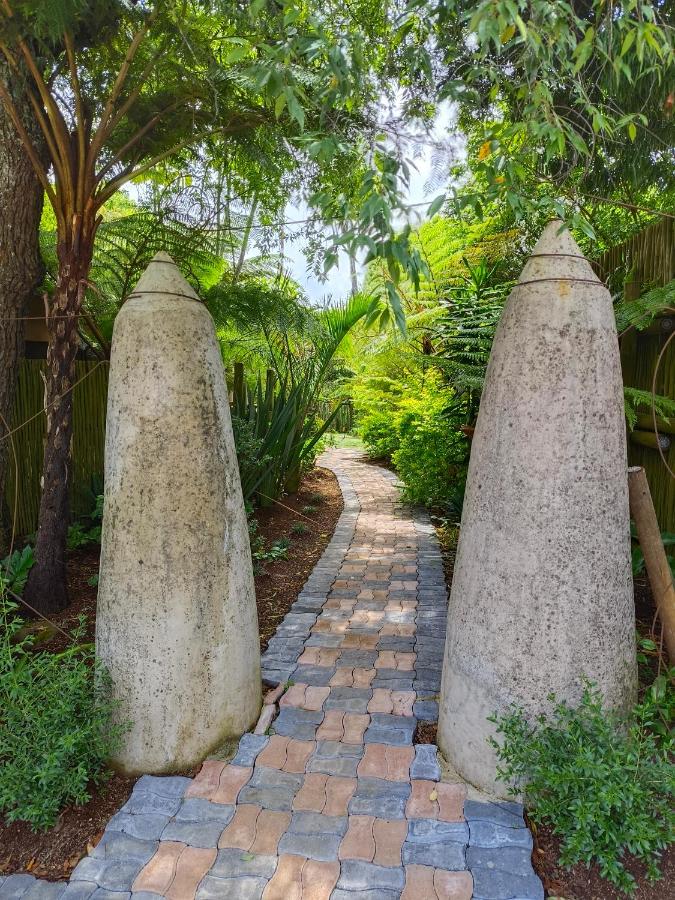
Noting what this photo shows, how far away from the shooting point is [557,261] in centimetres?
211

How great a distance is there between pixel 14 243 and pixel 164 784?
10.5 ft

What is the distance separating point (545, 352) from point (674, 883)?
5.73ft

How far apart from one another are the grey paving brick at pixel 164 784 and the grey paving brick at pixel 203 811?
75mm

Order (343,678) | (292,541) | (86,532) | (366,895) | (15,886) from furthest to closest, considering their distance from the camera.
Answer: (292,541), (86,532), (343,678), (15,886), (366,895)

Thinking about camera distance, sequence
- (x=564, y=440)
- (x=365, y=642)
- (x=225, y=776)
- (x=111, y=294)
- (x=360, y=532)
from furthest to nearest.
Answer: (x=360, y=532), (x=111, y=294), (x=365, y=642), (x=225, y=776), (x=564, y=440)

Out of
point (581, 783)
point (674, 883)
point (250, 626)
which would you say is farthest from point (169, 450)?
point (674, 883)

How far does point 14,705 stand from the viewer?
2.08 meters

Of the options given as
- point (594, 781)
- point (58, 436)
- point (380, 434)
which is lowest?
point (594, 781)

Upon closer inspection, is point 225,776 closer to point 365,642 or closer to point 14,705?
point 14,705

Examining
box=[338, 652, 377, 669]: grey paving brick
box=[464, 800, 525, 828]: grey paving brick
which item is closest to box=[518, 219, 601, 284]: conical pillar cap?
box=[464, 800, 525, 828]: grey paving brick

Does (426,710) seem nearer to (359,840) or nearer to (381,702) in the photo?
(381,702)

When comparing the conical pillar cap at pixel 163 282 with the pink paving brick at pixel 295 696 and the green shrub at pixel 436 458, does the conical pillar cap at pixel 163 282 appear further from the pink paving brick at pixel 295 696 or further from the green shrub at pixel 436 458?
the green shrub at pixel 436 458

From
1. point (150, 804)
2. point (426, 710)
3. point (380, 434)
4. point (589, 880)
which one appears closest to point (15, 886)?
point (150, 804)

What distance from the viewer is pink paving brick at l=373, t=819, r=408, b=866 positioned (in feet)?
6.09
